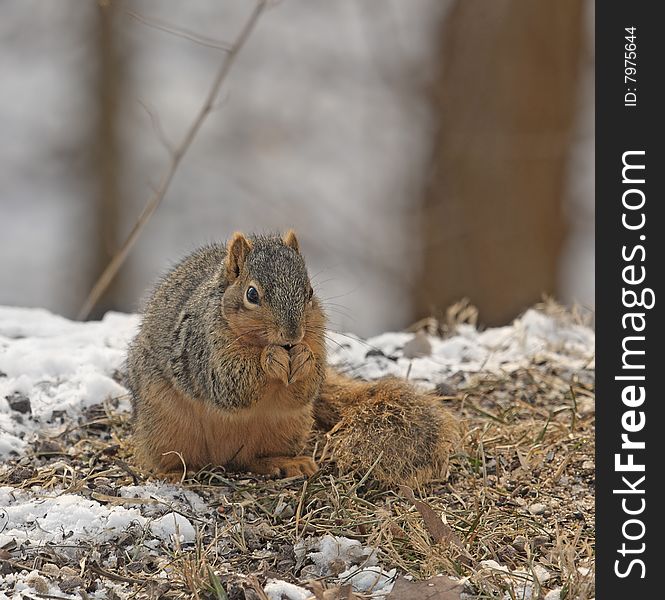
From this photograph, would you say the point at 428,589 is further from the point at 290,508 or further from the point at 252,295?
the point at 252,295

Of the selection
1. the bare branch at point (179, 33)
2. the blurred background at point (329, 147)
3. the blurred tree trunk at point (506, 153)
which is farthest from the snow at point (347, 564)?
the blurred tree trunk at point (506, 153)

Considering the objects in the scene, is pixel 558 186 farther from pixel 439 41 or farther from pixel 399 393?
pixel 399 393

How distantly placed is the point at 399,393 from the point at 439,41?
559cm

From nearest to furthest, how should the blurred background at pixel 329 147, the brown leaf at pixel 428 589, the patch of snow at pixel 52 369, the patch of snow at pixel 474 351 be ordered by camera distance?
the brown leaf at pixel 428 589 < the patch of snow at pixel 52 369 < the patch of snow at pixel 474 351 < the blurred background at pixel 329 147

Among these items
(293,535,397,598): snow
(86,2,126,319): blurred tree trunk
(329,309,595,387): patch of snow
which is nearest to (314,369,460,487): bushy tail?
(293,535,397,598): snow

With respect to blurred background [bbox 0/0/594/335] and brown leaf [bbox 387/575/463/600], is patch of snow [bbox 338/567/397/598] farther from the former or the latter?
blurred background [bbox 0/0/594/335]

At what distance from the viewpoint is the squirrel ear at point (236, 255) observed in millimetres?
3244

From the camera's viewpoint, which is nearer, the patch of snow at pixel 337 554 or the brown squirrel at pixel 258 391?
the patch of snow at pixel 337 554

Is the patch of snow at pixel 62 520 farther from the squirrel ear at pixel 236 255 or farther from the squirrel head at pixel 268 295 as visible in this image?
the squirrel ear at pixel 236 255

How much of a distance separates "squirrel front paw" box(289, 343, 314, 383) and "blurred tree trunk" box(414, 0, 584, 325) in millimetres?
4652

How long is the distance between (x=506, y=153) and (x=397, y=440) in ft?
17.0

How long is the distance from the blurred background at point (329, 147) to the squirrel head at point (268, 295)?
4.23 meters

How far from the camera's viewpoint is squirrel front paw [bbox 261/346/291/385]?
10.1 feet

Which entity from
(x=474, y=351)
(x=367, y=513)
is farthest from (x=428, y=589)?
(x=474, y=351)
